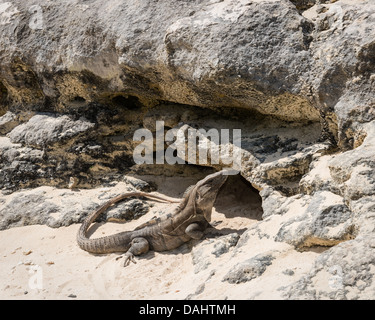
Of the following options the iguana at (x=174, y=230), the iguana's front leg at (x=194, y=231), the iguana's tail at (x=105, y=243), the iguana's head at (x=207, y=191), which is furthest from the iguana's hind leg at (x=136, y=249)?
the iguana's head at (x=207, y=191)

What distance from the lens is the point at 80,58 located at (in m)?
5.77

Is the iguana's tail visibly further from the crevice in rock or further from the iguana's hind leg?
the crevice in rock

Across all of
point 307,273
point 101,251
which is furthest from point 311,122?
point 101,251

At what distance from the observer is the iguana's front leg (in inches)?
204

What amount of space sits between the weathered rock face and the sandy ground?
108 mm

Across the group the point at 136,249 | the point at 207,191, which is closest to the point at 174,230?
the point at 136,249

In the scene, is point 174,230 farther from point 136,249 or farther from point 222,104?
point 222,104

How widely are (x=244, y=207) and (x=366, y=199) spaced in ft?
8.37

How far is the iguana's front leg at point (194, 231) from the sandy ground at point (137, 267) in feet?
0.29

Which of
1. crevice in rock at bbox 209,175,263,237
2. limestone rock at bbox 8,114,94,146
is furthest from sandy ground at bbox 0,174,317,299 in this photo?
limestone rock at bbox 8,114,94,146

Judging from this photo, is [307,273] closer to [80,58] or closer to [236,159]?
[236,159]

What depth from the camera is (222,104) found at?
205 inches

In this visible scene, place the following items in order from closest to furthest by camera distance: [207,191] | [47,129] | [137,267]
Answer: [137,267] < [207,191] < [47,129]

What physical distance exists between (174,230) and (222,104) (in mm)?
1636
